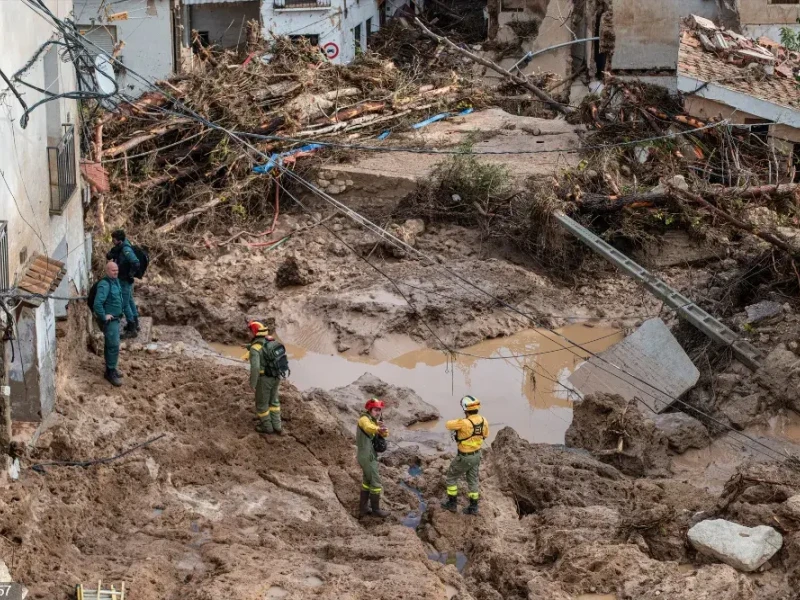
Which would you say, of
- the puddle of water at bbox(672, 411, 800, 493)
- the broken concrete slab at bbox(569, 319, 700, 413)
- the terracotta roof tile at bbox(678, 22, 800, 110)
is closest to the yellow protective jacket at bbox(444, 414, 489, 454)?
the puddle of water at bbox(672, 411, 800, 493)

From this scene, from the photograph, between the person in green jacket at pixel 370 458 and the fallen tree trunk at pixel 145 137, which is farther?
the fallen tree trunk at pixel 145 137

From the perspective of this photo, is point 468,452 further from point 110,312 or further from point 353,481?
point 110,312

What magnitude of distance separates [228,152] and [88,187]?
13.7 feet

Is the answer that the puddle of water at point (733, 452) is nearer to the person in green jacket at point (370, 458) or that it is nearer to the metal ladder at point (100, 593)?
the person in green jacket at point (370, 458)

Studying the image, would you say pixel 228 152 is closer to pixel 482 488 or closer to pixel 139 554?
pixel 482 488

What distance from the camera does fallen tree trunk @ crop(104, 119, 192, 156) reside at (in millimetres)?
19297

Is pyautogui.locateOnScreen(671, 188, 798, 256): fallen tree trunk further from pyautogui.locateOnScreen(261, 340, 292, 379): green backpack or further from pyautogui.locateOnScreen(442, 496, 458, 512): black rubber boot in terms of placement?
pyautogui.locateOnScreen(261, 340, 292, 379): green backpack

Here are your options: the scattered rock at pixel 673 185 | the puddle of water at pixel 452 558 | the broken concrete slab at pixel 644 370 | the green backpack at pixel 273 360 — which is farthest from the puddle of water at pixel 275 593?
the scattered rock at pixel 673 185

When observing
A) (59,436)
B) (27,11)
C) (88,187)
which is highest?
(27,11)

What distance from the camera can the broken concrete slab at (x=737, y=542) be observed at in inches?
401

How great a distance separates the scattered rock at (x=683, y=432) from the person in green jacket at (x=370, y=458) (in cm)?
387

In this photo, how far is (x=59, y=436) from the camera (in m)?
11.9

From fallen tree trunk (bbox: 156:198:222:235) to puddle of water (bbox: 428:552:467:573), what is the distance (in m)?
9.06

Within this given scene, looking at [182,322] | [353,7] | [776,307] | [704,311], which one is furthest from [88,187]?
[353,7]
